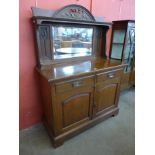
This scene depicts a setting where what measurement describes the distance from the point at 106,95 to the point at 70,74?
0.76 m

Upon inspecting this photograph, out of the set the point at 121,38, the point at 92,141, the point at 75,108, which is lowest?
the point at 92,141

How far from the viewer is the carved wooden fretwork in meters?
1.69

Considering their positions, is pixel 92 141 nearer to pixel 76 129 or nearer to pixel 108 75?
pixel 76 129

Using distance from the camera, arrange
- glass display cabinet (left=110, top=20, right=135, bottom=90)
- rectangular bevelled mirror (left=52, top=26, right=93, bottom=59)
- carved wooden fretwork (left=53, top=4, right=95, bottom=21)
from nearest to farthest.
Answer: carved wooden fretwork (left=53, top=4, right=95, bottom=21)
rectangular bevelled mirror (left=52, top=26, right=93, bottom=59)
glass display cabinet (left=110, top=20, right=135, bottom=90)

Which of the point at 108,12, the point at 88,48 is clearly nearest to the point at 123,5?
the point at 108,12

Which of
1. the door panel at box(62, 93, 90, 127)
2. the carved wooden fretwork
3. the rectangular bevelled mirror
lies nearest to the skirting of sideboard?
the door panel at box(62, 93, 90, 127)

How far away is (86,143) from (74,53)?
49.8 inches

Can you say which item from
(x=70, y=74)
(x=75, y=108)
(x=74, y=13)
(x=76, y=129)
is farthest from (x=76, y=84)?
(x=74, y=13)

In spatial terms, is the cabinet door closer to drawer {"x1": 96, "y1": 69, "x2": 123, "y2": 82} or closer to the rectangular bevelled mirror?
drawer {"x1": 96, "y1": 69, "x2": 123, "y2": 82}

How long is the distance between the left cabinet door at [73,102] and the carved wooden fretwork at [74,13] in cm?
85

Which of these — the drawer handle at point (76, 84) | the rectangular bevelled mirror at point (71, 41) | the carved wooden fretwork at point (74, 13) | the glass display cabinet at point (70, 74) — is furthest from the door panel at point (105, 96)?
the carved wooden fretwork at point (74, 13)

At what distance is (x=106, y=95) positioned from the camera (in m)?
1.97
